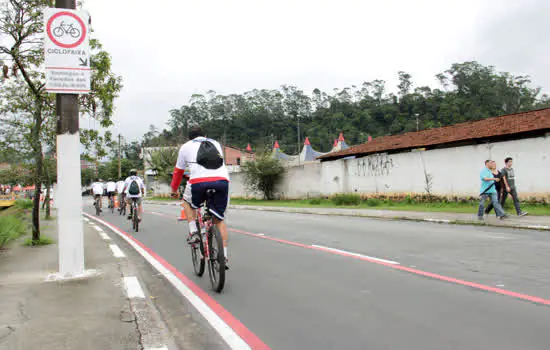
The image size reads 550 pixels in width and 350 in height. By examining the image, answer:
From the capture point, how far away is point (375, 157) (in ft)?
79.9

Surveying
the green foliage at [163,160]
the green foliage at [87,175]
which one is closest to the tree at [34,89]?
the green foliage at [163,160]

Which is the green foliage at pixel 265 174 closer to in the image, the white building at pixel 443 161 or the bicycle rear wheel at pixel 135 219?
the white building at pixel 443 161

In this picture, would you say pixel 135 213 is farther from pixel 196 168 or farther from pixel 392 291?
pixel 392 291

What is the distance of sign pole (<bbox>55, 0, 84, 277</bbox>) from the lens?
5.84 metres

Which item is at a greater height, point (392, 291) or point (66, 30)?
point (66, 30)

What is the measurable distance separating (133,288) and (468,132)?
61.3ft

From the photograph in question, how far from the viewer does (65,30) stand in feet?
19.4

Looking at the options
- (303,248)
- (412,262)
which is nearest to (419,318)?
(412,262)

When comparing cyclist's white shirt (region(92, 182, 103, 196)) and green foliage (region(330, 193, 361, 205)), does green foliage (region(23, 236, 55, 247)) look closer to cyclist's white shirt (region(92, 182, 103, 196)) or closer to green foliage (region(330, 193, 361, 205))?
cyclist's white shirt (region(92, 182, 103, 196))

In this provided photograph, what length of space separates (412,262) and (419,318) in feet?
8.81

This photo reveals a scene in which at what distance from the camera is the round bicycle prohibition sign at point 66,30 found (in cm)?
581

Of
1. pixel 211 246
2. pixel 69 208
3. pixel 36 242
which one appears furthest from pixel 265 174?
pixel 211 246

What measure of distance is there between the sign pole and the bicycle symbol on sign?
97cm

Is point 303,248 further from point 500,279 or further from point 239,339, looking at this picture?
point 239,339
